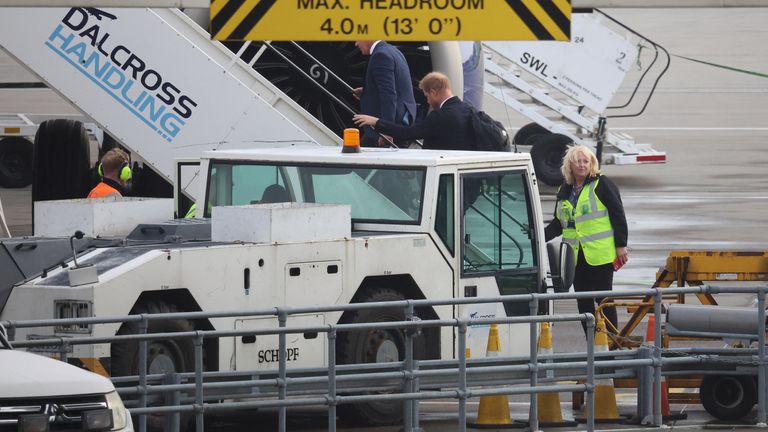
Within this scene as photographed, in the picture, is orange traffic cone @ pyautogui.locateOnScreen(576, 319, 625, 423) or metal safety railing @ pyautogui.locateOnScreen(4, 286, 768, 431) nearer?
metal safety railing @ pyautogui.locateOnScreen(4, 286, 768, 431)

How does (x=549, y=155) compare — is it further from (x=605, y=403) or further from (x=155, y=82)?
(x=605, y=403)

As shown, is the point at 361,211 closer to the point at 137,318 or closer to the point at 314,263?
the point at 314,263

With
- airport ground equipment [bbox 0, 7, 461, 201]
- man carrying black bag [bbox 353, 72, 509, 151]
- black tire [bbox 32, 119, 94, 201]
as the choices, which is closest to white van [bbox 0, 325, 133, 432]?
man carrying black bag [bbox 353, 72, 509, 151]

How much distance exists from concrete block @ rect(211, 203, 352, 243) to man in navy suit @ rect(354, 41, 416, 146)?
13.2ft

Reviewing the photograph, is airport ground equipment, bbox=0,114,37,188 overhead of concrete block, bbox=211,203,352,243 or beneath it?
overhead

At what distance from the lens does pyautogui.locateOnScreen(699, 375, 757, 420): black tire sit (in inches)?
464

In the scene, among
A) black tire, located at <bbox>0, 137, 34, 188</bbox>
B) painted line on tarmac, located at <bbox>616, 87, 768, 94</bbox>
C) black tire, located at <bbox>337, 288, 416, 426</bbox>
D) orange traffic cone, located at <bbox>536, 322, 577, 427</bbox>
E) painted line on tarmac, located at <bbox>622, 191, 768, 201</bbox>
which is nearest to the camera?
black tire, located at <bbox>337, 288, 416, 426</bbox>

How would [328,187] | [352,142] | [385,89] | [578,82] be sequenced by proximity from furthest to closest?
[578,82]
[385,89]
[352,142]
[328,187]

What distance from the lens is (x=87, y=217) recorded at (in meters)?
12.1

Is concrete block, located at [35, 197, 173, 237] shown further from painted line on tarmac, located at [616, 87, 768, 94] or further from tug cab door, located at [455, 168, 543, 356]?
painted line on tarmac, located at [616, 87, 768, 94]

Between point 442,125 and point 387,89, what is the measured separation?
5.77 feet

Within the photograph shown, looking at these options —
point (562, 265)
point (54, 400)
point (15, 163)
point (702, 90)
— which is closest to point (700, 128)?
point (702, 90)

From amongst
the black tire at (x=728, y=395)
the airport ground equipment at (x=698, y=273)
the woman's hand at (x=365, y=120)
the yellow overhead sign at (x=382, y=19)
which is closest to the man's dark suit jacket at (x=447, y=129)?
the woman's hand at (x=365, y=120)

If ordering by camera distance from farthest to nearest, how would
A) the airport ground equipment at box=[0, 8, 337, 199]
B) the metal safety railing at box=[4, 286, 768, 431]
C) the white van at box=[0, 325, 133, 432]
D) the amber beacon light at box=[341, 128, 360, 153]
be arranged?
the airport ground equipment at box=[0, 8, 337, 199]
the amber beacon light at box=[341, 128, 360, 153]
the metal safety railing at box=[4, 286, 768, 431]
the white van at box=[0, 325, 133, 432]
